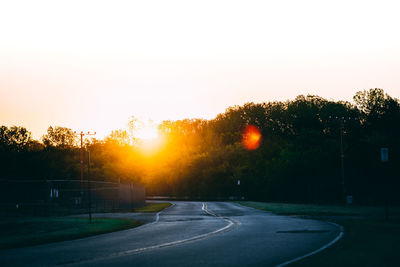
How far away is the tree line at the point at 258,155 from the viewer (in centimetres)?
6384

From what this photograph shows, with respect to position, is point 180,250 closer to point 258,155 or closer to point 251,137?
point 258,155

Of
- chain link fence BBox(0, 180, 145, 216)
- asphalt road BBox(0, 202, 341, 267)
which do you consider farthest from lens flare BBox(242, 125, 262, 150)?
asphalt road BBox(0, 202, 341, 267)

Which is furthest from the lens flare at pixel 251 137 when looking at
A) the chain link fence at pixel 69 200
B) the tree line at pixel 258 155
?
the chain link fence at pixel 69 200

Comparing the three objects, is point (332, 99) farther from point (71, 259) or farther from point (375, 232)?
point (71, 259)

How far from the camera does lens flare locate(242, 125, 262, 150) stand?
102688 mm

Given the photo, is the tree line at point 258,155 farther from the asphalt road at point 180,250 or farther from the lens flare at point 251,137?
the asphalt road at point 180,250

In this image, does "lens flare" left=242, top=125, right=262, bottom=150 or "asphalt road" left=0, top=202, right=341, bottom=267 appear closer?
"asphalt road" left=0, top=202, right=341, bottom=267

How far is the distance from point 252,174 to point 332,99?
30.5 metres

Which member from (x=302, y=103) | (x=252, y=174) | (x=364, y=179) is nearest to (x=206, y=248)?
(x=364, y=179)

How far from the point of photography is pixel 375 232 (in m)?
20.1

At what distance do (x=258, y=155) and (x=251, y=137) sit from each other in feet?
55.0

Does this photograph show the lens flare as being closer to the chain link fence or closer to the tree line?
the tree line

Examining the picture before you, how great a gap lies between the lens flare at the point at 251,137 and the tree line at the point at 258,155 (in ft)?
2.99

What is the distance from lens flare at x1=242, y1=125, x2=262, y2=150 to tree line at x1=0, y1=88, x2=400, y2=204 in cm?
91
